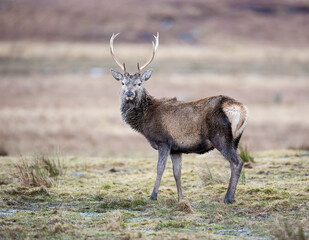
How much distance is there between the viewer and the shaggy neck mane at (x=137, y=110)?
39.1ft

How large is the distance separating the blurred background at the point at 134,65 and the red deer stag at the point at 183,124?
3.32 meters

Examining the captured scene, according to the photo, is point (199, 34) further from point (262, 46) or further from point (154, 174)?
point (154, 174)

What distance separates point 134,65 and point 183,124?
40243 mm

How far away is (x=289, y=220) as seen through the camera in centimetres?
895

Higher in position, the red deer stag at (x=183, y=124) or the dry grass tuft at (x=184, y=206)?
the red deer stag at (x=183, y=124)

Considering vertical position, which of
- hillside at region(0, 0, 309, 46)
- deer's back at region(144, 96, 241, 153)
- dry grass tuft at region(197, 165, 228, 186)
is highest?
hillside at region(0, 0, 309, 46)

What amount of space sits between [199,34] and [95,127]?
2188 inches

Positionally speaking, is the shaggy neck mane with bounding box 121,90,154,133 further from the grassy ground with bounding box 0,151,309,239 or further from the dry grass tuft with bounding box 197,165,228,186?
the dry grass tuft with bounding box 197,165,228,186

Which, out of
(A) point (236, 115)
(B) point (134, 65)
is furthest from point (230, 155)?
(B) point (134, 65)

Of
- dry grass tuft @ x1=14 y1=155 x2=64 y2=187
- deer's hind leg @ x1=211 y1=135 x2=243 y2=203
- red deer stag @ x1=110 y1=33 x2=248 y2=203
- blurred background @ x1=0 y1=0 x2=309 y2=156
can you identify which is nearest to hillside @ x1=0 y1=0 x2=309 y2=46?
blurred background @ x1=0 y1=0 x2=309 y2=156

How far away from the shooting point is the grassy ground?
855 centimetres

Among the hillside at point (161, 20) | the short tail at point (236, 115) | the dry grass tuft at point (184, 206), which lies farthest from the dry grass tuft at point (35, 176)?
the hillside at point (161, 20)

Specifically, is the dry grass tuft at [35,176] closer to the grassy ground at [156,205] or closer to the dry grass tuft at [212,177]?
the grassy ground at [156,205]

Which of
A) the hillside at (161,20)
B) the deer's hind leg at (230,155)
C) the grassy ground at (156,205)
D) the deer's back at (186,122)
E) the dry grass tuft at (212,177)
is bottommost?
the grassy ground at (156,205)
